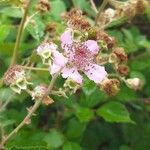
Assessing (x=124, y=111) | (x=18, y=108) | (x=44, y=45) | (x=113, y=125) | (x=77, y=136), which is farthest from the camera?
(x=113, y=125)

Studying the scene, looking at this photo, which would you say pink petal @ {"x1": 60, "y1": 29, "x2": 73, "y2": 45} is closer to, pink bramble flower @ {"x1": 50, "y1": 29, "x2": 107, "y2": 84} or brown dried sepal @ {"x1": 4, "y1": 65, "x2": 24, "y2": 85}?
pink bramble flower @ {"x1": 50, "y1": 29, "x2": 107, "y2": 84}

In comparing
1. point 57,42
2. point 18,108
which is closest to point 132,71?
point 18,108

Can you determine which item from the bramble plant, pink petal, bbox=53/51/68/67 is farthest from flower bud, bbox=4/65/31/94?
pink petal, bbox=53/51/68/67

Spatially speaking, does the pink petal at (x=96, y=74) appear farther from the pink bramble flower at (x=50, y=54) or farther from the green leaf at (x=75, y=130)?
the green leaf at (x=75, y=130)

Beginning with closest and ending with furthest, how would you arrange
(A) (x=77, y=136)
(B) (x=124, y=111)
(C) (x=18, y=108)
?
(B) (x=124, y=111) → (A) (x=77, y=136) → (C) (x=18, y=108)

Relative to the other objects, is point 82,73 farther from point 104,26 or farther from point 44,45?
point 104,26

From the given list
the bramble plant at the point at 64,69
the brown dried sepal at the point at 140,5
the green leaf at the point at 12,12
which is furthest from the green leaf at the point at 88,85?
the green leaf at the point at 12,12
